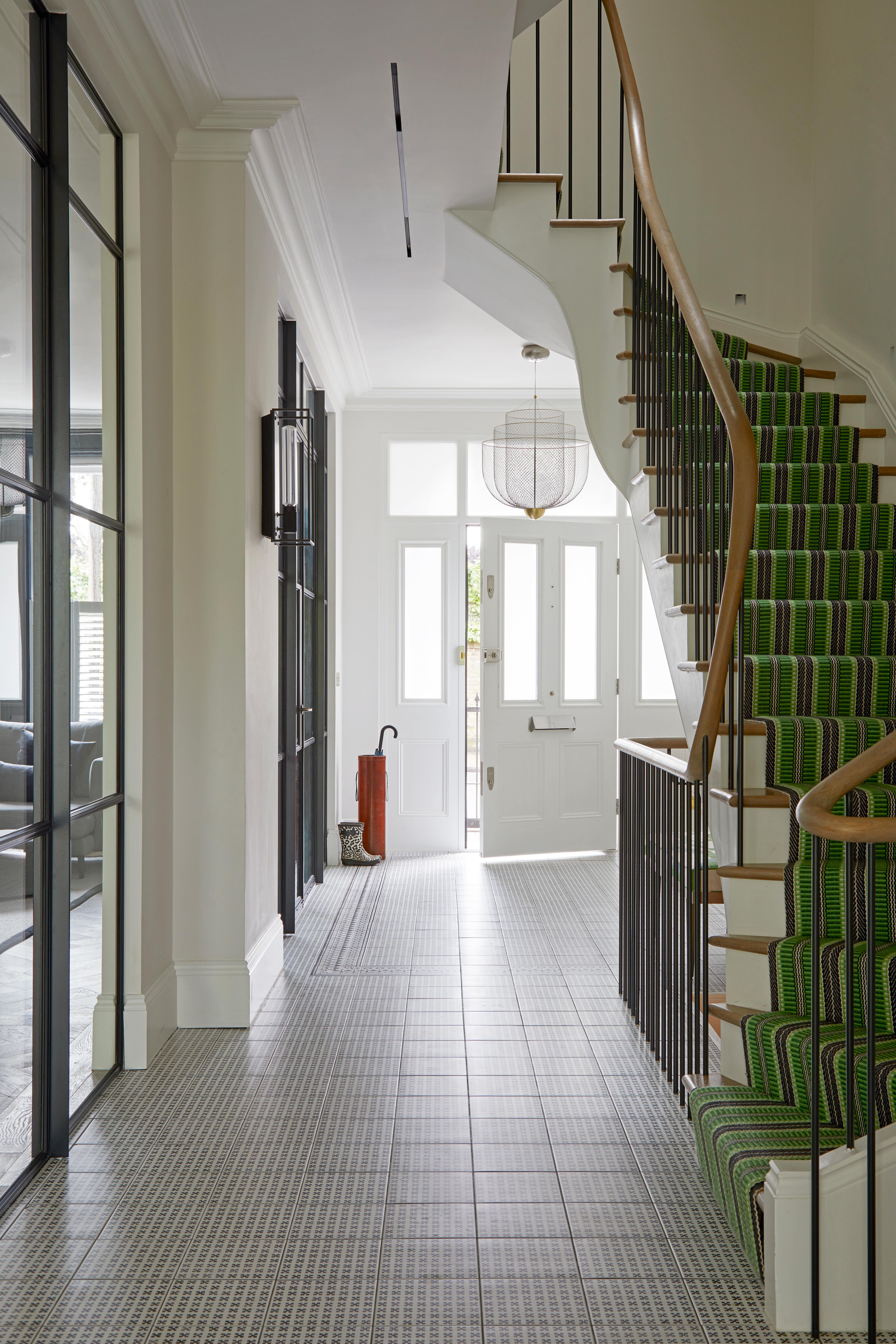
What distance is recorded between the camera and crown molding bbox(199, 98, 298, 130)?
3.17 metres

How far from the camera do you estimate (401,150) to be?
134 inches

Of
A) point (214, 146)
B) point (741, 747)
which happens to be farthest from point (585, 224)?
point (741, 747)

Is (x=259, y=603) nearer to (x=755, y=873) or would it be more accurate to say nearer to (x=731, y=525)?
(x=731, y=525)

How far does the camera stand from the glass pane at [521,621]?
640 cm

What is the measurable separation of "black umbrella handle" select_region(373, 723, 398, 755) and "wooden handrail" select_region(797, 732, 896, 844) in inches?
176

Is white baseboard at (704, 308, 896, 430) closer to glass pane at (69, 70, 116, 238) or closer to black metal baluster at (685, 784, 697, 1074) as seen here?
black metal baluster at (685, 784, 697, 1074)

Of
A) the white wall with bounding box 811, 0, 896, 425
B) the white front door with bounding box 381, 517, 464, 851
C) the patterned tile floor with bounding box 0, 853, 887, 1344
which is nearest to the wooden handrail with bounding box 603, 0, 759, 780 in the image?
the patterned tile floor with bounding box 0, 853, 887, 1344

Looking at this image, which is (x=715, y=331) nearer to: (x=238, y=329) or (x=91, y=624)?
(x=238, y=329)

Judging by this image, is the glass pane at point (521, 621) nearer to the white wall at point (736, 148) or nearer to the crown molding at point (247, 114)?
the white wall at point (736, 148)

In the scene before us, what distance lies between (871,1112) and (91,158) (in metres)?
2.83

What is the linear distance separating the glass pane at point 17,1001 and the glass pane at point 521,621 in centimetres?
437

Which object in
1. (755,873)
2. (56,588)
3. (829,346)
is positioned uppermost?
(829,346)

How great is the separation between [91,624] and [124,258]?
108 cm

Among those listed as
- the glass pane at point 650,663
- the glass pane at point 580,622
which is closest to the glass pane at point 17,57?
the glass pane at point 580,622
